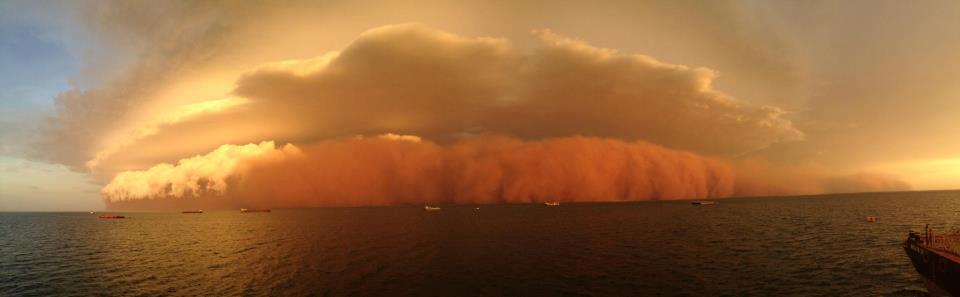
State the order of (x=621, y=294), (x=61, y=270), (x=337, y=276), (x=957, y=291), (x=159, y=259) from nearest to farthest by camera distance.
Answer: (x=957, y=291) < (x=621, y=294) < (x=337, y=276) < (x=61, y=270) < (x=159, y=259)

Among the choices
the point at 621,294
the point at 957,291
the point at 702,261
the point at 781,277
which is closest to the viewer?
the point at 957,291

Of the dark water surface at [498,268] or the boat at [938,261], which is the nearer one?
the boat at [938,261]

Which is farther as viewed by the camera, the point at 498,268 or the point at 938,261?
the point at 498,268

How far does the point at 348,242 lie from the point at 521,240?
115 feet

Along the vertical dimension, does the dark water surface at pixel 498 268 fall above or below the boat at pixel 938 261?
below

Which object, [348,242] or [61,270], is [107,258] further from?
[348,242]

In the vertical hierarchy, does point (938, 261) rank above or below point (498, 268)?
above

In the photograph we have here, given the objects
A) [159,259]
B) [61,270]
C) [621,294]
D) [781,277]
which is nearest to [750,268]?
[781,277]

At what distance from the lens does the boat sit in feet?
119

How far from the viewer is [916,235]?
47.2 meters

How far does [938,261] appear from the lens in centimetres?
3903

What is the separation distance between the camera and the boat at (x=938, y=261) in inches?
1426

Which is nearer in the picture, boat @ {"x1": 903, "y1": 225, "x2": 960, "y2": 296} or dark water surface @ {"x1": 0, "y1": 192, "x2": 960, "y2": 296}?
boat @ {"x1": 903, "y1": 225, "x2": 960, "y2": 296}

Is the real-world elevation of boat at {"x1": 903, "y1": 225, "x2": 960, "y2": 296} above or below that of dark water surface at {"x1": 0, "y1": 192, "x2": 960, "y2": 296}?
above
